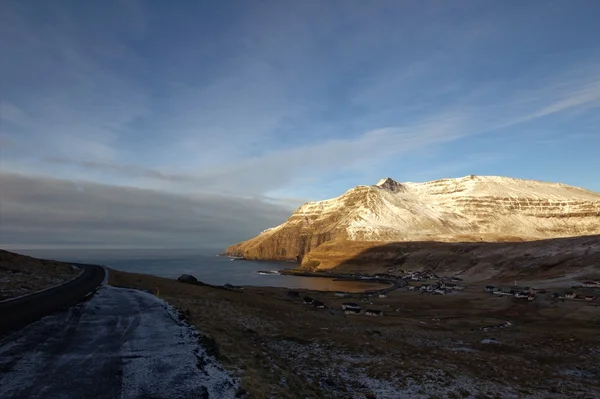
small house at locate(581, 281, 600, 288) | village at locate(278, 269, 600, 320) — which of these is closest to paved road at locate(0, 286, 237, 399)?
village at locate(278, 269, 600, 320)

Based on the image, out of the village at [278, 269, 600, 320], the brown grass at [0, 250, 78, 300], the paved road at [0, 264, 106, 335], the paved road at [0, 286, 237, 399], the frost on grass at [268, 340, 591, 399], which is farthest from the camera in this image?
the village at [278, 269, 600, 320]

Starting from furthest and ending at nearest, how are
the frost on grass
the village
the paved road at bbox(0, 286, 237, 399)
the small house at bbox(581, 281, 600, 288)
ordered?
the small house at bbox(581, 281, 600, 288) → the village → the frost on grass → the paved road at bbox(0, 286, 237, 399)

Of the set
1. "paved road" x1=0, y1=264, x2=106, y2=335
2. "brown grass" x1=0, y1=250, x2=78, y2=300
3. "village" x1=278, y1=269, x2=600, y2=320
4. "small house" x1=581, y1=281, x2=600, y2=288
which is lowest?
"village" x1=278, y1=269, x2=600, y2=320

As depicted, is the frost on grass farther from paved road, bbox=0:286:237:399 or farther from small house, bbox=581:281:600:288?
small house, bbox=581:281:600:288

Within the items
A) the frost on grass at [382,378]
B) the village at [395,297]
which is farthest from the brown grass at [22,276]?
the village at [395,297]

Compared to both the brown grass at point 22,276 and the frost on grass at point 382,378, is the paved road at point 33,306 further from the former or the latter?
the frost on grass at point 382,378

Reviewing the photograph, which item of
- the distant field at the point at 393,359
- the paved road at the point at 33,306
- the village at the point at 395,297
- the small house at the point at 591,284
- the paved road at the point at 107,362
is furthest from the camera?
the small house at the point at 591,284

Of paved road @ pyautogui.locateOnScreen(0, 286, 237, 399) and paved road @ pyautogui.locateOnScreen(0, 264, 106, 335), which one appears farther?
paved road @ pyautogui.locateOnScreen(0, 264, 106, 335)

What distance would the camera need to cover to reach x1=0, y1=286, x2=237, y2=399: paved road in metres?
11.5

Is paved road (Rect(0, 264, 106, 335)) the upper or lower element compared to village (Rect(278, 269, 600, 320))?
upper

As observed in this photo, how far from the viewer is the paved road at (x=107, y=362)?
454 inches

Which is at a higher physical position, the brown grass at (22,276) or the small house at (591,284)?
the brown grass at (22,276)

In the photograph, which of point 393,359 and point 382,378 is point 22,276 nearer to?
point 393,359

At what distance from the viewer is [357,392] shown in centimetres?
1556
